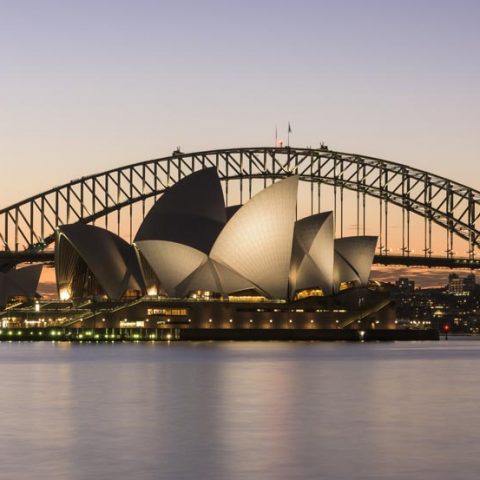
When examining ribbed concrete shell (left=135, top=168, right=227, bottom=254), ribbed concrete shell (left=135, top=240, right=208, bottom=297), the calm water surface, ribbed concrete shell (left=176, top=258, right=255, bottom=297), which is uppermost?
ribbed concrete shell (left=135, top=168, right=227, bottom=254)

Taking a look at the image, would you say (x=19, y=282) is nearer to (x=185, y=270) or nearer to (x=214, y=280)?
(x=185, y=270)

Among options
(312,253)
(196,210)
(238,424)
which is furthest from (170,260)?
(238,424)

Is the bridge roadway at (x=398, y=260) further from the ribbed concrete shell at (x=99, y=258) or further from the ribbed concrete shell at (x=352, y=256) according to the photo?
the ribbed concrete shell at (x=99, y=258)

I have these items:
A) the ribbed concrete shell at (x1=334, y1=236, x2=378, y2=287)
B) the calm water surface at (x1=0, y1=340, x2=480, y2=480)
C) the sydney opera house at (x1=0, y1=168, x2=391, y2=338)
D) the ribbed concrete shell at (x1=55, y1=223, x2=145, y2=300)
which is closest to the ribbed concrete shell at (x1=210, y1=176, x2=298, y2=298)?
the sydney opera house at (x1=0, y1=168, x2=391, y2=338)

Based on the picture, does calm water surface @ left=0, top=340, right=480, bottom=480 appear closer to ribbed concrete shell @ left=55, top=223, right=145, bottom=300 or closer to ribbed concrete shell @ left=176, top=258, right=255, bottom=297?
ribbed concrete shell @ left=176, top=258, right=255, bottom=297

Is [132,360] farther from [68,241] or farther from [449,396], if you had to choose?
[68,241]

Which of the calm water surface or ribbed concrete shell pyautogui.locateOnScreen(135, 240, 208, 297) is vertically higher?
ribbed concrete shell pyautogui.locateOnScreen(135, 240, 208, 297)
